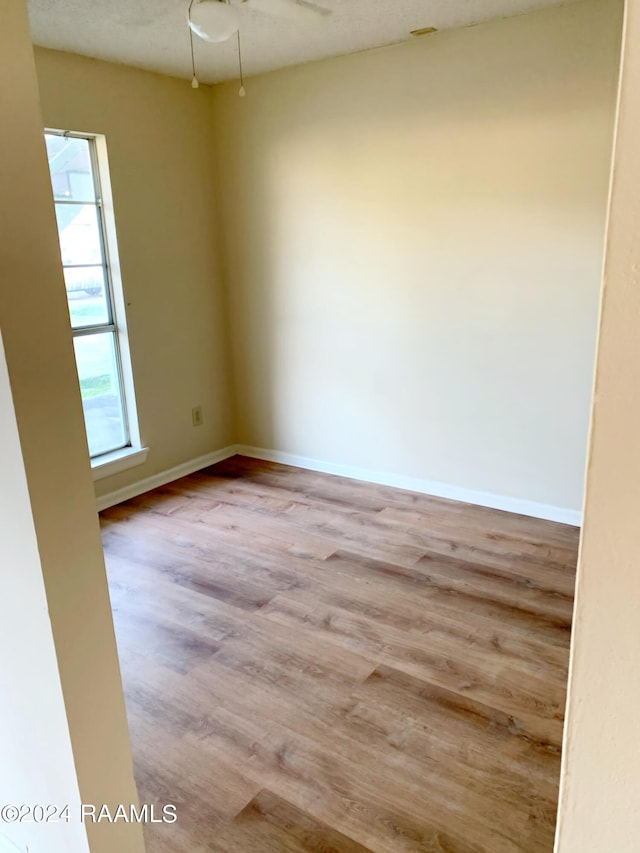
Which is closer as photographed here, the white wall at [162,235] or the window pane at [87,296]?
the white wall at [162,235]

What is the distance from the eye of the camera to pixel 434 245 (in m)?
3.39

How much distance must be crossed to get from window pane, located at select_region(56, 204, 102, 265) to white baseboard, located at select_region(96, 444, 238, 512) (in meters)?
1.35

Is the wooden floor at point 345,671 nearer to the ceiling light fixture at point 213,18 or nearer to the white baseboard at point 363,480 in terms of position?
the white baseboard at point 363,480

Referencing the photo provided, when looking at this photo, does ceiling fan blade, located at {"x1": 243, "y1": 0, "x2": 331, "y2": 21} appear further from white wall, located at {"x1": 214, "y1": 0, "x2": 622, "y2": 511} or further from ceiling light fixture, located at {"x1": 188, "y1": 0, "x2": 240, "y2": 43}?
white wall, located at {"x1": 214, "y1": 0, "x2": 622, "y2": 511}

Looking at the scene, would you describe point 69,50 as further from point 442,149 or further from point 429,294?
point 429,294

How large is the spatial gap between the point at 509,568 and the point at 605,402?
2.51 meters

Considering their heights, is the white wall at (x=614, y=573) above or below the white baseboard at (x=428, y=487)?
above

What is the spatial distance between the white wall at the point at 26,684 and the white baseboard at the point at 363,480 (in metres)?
2.36

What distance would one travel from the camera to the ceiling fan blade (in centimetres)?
244

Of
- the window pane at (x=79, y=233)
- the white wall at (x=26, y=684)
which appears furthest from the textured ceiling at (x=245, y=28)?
the white wall at (x=26, y=684)

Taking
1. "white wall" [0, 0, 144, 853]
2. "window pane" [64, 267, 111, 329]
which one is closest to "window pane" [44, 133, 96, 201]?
"window pane" [64, 267, 111, 329]

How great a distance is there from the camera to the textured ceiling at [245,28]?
2.66 metres

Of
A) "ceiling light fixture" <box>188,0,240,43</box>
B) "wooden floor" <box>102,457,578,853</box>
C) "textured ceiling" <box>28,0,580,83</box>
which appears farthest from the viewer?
"textured ceiling" <box>28,0,580,83</box>

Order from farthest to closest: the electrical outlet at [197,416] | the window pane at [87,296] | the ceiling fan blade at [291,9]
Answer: the electrical outlet at [197,416]
the window pane at [87,296]
the ceiling fan blade at [291,9]
